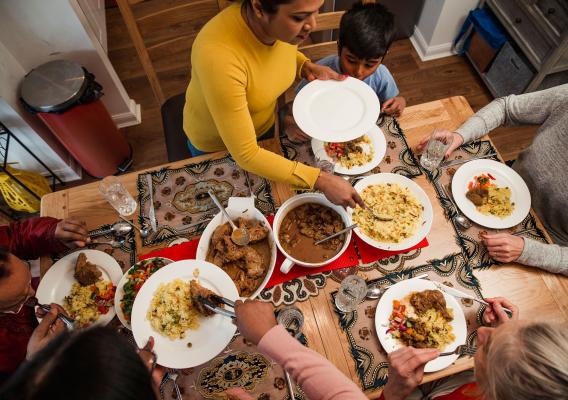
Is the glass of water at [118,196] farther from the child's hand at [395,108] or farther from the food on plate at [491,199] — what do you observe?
the food on plate at [491,199]

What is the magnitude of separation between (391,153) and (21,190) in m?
2.43

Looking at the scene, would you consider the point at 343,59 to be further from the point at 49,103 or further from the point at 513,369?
the point at 49,103

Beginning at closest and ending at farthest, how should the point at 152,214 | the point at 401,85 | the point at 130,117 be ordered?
the point at 152,214, the point at 130,117, the point at 401,85

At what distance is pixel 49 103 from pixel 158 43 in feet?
2.52

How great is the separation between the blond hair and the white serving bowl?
1.88 feet

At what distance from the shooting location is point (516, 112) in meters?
1.74

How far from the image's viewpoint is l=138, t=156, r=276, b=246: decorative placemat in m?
1.50

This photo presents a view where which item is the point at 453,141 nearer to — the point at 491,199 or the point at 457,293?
the point at 491,199

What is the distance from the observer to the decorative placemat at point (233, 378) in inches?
47.1

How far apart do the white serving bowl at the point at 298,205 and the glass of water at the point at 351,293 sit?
0.32ft

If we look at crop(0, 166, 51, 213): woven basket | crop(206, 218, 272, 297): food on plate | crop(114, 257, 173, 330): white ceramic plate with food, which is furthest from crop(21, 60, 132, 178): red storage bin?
crop(206, 218, 272, 297): food on plate

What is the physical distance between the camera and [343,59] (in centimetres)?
189

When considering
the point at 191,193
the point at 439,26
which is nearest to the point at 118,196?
the point at 191,193

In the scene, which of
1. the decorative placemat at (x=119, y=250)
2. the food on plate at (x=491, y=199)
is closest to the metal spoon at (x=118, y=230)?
the decorative placemat at (x=119, y=250)
